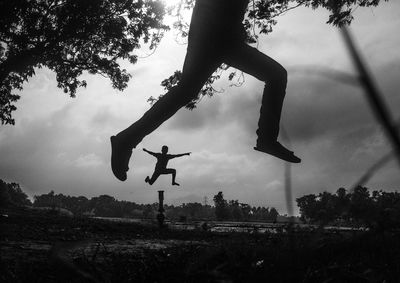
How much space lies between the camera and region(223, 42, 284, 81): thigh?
247cm

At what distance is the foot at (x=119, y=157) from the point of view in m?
2.87

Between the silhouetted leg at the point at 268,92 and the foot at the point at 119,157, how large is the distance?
1.06m

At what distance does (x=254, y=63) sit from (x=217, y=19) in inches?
21.5

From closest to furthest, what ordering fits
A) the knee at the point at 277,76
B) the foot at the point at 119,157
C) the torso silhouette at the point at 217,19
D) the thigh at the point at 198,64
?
1. the torso silhouette at the point at 217,19
2. the thigh at the point at 198,64
3. the knee at the point at 277,76
4. the foot at the point at 119,157

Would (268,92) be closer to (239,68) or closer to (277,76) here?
(277,76)

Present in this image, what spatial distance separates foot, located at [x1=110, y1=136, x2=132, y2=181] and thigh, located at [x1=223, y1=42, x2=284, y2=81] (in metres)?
1.08

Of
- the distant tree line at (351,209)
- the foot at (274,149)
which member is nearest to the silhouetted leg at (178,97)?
the foot at (274,149)

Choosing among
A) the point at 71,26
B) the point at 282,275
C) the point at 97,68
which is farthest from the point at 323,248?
the point at 97,68

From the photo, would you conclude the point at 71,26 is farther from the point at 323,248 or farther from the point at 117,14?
the point at 323,248

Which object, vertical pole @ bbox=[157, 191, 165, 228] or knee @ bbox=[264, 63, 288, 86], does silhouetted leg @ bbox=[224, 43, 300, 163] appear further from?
vertical pole @ bbox=[157, 191, 165, 228]

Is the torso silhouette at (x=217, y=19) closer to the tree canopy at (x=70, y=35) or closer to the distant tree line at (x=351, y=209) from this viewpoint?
the distant tree line at (x=351, y=209)

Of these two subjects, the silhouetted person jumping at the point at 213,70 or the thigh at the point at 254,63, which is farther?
the thigh at the point at 254,63

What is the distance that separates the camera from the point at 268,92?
2.59 m

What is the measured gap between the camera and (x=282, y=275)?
139cm
